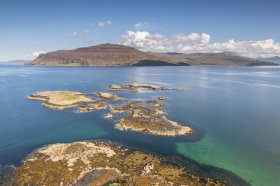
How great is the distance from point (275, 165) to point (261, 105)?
55.6m

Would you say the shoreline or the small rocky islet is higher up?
the small rocky islet

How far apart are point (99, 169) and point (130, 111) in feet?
133

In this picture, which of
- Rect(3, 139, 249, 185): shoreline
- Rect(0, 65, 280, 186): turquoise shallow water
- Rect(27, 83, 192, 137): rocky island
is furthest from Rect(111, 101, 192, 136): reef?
Rect(3, 139, 249, 185): shoreline

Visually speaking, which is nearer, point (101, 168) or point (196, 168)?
point (101, 168)

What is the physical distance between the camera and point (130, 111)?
8062 centimetres

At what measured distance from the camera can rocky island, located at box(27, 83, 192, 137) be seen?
2461 inches

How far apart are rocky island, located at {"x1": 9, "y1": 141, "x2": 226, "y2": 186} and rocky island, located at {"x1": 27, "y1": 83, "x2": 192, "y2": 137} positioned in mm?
14671

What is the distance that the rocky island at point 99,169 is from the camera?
37844 mm

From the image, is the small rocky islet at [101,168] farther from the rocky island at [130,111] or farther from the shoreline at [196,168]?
the rocky island at [130,111]

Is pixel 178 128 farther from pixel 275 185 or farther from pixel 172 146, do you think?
pixel 275 185

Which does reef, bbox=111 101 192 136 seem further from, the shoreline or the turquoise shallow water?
the shoreline

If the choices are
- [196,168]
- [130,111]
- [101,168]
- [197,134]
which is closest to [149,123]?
[197,134]

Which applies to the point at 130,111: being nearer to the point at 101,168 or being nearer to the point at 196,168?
the point at 196,168

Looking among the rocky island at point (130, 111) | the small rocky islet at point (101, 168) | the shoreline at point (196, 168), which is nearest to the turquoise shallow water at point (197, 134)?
the shoreline at point (196, 168)
